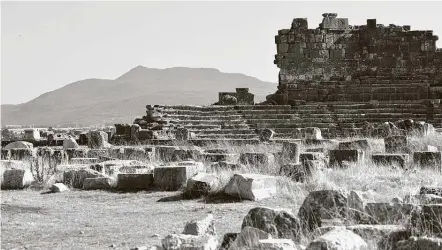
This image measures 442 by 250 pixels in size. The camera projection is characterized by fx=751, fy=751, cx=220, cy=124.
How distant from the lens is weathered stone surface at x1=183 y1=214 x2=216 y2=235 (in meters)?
6.43

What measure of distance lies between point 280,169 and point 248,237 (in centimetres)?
606

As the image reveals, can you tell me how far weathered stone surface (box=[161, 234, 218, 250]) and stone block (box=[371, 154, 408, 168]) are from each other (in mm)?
7761

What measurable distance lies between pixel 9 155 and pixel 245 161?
601 cm

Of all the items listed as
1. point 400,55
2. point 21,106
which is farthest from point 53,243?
point 21,106

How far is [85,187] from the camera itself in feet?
40.9

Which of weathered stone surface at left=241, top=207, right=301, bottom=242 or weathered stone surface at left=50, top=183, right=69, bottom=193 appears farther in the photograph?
weathered stone surface at left=50, top=183, right=69, bottom=193

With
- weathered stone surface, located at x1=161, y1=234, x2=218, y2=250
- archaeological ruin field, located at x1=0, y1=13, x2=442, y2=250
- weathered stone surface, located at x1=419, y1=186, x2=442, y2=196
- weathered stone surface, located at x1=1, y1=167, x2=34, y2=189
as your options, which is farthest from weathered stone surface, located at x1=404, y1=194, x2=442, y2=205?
weathered stone surface, located at x1=1, y1=167, x2=34, y2=189

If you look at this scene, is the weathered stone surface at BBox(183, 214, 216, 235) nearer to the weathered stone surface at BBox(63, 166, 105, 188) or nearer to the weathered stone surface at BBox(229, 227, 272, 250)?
the weathered stone surface at BBox(229, 227, 272, 250)

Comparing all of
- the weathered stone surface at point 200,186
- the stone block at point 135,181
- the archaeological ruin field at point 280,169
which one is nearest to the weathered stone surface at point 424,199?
the archaeological ruin field at point 280,169

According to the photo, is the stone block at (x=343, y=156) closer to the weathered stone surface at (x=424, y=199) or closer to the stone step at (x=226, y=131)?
the weathered stone surface at (x=424, y=199)

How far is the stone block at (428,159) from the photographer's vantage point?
13180 millimetres

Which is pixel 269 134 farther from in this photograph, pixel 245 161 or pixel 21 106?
pixel 21 106

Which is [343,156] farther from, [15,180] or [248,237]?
[248,237]

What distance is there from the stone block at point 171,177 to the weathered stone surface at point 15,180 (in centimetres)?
230
